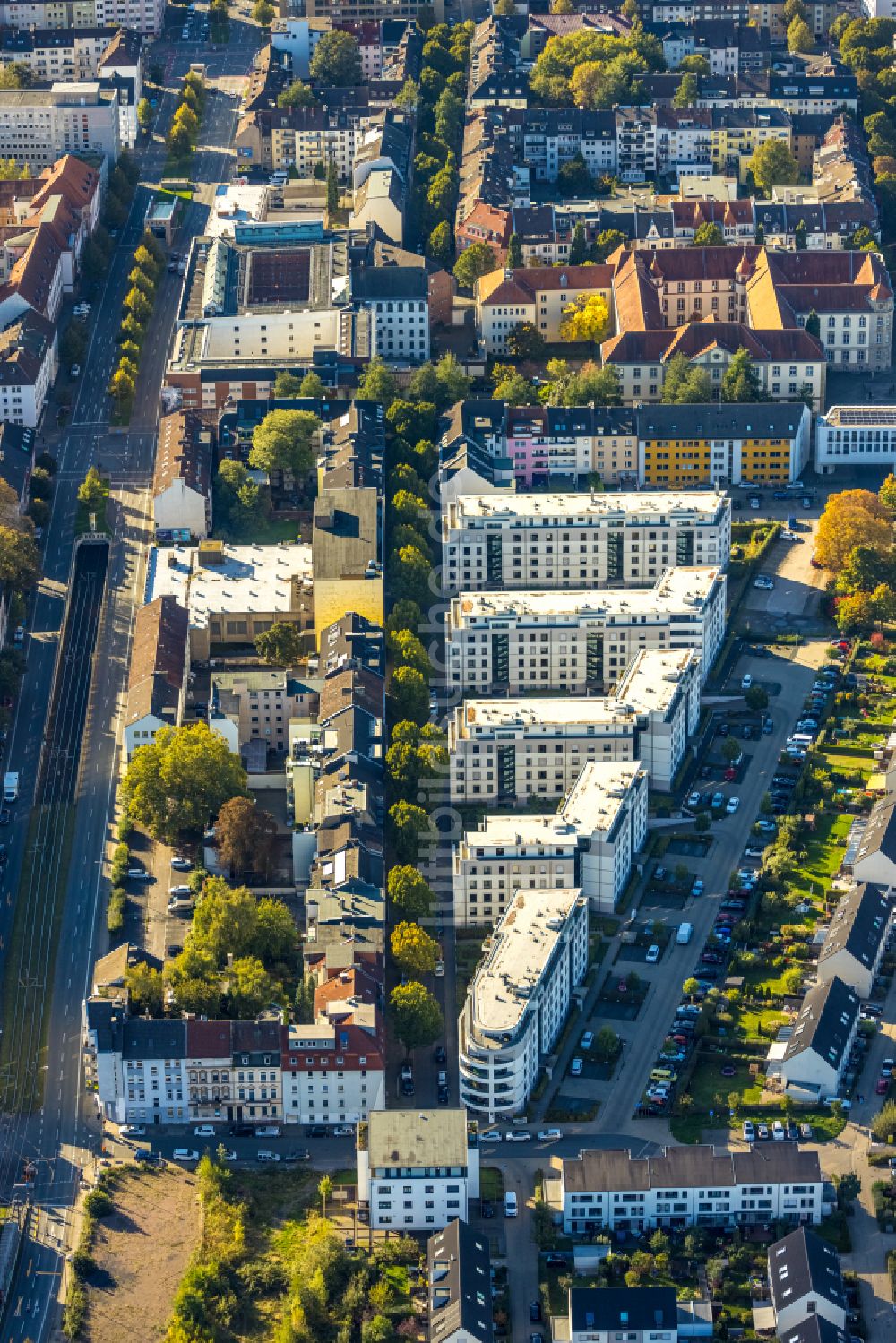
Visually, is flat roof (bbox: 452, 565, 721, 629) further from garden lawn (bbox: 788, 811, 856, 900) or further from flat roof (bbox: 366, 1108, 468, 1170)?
flat roof (bbox: 366, 1108, 468, 1170)

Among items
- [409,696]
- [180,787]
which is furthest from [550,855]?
[409,696]

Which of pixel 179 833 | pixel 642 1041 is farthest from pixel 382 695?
pixel 642 1041

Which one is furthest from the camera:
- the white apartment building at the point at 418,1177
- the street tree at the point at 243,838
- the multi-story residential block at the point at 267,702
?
the multi-story residential block at the point at 267,702

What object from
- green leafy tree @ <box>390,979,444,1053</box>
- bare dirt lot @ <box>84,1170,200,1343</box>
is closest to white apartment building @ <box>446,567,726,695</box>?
green leafy tree @ <box>390,979,444,1053</box>

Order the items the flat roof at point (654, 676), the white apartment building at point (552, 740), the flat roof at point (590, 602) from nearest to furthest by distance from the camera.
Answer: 1. the white apartment building at point (552, 740)
2. the flat roof at point (654, 676)
3. the flat roof at point (590, 602)

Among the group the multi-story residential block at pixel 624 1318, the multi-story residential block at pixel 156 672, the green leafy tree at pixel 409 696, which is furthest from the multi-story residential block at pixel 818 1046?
the multi-story residential block at pixel 156 672

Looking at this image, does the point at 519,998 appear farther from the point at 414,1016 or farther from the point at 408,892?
the point at 408,892

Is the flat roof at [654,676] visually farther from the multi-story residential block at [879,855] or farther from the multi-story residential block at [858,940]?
the multi-story residential block at [858,940]
